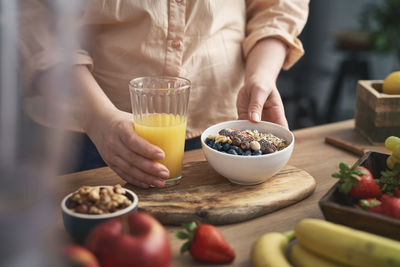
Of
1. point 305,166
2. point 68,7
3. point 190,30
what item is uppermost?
point 68,7

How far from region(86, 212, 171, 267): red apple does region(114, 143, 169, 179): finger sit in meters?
0.38

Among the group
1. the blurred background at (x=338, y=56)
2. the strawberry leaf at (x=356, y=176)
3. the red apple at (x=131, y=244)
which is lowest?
the blurred background at (x=338, y=56)

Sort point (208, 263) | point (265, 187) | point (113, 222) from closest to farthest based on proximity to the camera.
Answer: point (113, 222) < point (208, 263) < point (265, 187)

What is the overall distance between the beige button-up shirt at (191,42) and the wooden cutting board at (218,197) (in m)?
0.37

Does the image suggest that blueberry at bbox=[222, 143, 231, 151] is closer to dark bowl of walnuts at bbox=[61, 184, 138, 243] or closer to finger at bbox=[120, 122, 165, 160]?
finger at bbox=[120, 122, 165, 160]

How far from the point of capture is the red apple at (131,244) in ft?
1.92

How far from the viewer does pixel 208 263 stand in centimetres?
78

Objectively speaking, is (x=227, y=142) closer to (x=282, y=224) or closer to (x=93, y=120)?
(x=282, y=224)

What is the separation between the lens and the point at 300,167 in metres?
1.26

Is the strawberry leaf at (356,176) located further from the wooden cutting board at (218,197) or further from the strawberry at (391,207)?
the wooden cutting board at (218,197)

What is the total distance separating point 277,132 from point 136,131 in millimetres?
402

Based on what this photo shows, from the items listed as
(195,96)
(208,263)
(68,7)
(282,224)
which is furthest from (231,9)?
(68,7)

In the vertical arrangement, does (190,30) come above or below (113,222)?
above

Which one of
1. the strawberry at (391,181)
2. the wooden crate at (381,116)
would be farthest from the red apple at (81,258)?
the wooden crate at (381,116)
